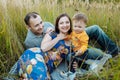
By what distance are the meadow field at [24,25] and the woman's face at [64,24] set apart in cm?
49

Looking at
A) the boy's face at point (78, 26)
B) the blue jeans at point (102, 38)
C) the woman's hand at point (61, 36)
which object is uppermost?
the boy's face at point (78, 26)

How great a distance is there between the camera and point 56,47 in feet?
12.3

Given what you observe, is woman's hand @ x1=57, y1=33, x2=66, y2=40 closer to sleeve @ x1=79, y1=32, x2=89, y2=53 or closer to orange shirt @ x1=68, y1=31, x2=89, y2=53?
orange shirt @ x1=68, y1=31, x2=89, y2=53

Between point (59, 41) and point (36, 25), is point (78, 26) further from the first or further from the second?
point (36, 25)

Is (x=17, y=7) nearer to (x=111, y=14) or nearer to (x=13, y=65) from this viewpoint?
(x=13, y=65)

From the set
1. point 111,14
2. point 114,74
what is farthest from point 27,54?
point 111,14

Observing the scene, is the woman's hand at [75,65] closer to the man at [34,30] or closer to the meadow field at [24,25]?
the meadow field at [24,25]

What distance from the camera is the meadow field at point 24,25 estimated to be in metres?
3.51

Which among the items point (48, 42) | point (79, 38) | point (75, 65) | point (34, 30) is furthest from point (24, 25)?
point (75, 65)

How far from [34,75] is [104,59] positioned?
30.3 inches

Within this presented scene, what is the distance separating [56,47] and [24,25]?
2.20 feet

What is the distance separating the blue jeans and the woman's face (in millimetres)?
560

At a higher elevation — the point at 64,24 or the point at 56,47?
the point at 64,24

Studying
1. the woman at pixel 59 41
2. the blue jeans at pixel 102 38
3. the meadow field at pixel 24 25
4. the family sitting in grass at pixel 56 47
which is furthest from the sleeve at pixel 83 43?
the blue jeans at pixel 102 38
